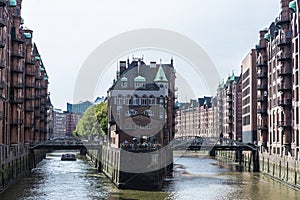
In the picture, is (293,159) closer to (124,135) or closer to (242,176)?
(242,176)

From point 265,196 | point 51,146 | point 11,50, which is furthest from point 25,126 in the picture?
point 265,196

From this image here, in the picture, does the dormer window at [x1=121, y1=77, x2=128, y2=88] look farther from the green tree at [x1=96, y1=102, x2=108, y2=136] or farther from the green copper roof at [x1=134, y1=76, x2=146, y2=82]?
the green tree at [x1=96, y1=102, x2=108, y2=136]

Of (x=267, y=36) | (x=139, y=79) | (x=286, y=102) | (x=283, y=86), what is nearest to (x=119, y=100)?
(x=139, y=79)

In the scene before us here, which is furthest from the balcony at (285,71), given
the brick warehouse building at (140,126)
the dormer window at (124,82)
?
the dormer window at (124,82)

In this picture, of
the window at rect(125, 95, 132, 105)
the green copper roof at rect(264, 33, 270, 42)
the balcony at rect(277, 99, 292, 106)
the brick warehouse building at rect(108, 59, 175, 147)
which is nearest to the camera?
the balcony at rect(277, 99, 292, 106)

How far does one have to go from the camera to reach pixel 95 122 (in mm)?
113500

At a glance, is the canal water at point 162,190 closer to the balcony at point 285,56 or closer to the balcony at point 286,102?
the balcony at point 286,102

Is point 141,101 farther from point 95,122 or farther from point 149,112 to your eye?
point 95,122

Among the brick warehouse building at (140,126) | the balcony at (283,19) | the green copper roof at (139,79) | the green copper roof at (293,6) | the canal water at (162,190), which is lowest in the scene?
the canal water at (162,190)

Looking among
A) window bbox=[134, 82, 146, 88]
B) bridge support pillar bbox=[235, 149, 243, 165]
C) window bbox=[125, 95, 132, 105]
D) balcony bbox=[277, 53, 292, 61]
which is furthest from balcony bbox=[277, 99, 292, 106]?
bridge support pillar bbox=[235, 149, 243, 165]

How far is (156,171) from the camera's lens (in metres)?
49.0

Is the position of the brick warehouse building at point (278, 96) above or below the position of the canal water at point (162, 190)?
above

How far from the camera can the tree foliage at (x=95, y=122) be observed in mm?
102938

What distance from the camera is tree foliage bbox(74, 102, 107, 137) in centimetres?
10294
